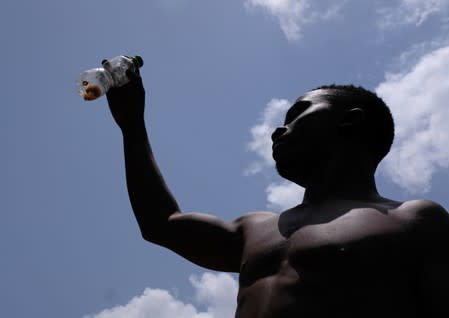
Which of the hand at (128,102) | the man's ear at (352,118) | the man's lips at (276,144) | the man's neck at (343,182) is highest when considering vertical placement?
the hand at (128,102)

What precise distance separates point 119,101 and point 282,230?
160cm

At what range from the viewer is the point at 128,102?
441 cm

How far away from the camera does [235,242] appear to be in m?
3.81

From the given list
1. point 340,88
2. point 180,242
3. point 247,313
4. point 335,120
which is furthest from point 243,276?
point 340,88

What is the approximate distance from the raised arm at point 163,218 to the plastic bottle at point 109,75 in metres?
0.21

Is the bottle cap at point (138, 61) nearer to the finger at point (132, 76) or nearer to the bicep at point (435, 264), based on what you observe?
the finger at point (132, 76)

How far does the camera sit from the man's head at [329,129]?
12.6ft

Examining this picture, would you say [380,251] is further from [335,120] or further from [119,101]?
[119,101]

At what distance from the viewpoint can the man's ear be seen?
3.94m

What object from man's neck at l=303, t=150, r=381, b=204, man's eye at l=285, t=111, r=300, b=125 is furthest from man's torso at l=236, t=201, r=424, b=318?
man's eye at l=285, t=111, r=300, b=125

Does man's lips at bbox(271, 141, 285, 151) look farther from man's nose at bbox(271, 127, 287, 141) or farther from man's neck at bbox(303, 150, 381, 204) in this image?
man's neck at bbox(303, 150, 381, 204)

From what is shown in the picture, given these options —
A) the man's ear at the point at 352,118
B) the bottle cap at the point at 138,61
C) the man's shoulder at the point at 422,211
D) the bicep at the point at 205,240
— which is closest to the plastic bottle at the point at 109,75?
the bottle cap at the point at 138,61

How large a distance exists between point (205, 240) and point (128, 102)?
1.18 metres

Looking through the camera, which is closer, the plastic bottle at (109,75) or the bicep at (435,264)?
the bicep at (435,264)
